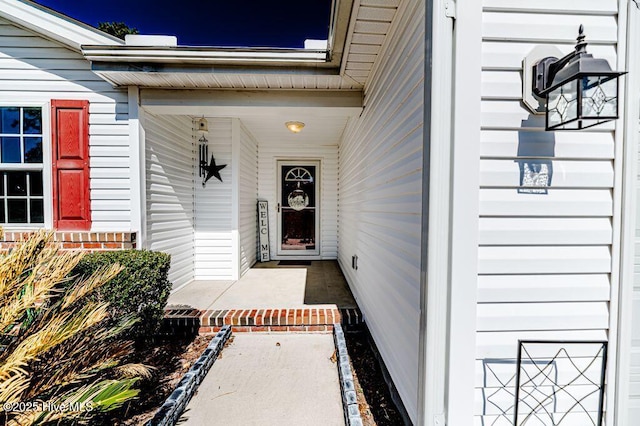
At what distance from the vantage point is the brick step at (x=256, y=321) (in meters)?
2.86

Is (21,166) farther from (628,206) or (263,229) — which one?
(628,206)

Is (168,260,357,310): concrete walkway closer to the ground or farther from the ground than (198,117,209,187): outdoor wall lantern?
closer to the ground

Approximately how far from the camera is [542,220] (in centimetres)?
136

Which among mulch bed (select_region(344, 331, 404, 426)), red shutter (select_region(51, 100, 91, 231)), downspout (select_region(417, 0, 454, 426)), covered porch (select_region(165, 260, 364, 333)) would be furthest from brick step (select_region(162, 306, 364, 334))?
downspout (select_region(417, 0, 454, 426))

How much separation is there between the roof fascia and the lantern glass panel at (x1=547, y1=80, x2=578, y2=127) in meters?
4.09

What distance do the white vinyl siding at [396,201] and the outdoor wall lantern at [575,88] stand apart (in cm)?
55

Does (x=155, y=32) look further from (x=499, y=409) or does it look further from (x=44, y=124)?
(x=499, y=409)

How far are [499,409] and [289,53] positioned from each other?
10.1 feet

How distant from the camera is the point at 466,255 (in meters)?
1.30

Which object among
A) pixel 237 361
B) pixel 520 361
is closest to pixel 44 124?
pixel 237 361

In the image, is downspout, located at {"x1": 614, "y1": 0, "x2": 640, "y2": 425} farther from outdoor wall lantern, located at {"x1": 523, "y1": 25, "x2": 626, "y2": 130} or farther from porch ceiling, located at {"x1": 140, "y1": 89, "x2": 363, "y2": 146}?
porch ceiling, located at {"x1": 140, "y1": 89, "x2": 363, "y2": 146}

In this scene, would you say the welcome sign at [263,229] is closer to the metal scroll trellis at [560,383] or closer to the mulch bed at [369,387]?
the mulch bed at [369,387]

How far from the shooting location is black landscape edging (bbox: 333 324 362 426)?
5.68 ft

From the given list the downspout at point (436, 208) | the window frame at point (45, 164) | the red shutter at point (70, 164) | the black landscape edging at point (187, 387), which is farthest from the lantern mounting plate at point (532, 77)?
the window frame at point (45, 164)
